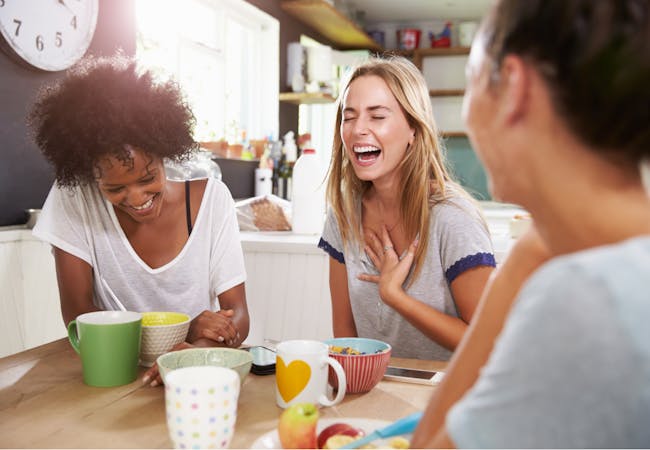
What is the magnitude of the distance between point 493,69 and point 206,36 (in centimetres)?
331

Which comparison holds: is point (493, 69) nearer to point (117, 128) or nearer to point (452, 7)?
point (117, 128)

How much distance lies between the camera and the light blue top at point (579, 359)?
330 mm

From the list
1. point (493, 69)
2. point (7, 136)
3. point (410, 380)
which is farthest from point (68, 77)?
point (493, 69)

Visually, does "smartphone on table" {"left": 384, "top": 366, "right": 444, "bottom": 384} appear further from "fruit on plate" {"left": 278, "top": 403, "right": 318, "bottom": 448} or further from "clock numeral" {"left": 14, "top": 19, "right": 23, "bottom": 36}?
"clock numeral" {"left": 14, "top": 19, "right": 23, "bottom": 36}

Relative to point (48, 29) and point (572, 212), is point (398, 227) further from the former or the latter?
point (48, 29)

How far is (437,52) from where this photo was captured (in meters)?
5.68

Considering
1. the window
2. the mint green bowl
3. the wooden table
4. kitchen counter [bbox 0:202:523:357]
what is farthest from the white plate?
the window

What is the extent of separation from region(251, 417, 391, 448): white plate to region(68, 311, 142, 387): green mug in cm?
31

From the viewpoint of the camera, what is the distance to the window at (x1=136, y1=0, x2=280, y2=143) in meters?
3.03

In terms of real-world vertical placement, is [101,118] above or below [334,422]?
above

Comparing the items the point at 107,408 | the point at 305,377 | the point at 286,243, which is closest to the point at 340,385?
the point at 305,377

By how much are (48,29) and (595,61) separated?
2099 mm

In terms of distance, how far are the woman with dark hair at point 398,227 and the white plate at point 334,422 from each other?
49cm

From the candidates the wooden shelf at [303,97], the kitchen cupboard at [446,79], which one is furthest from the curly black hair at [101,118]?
the kitchen cupboard at [446,79]
